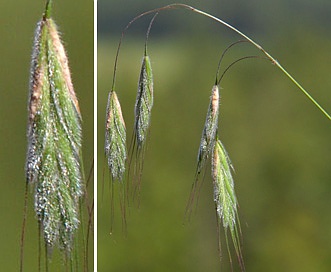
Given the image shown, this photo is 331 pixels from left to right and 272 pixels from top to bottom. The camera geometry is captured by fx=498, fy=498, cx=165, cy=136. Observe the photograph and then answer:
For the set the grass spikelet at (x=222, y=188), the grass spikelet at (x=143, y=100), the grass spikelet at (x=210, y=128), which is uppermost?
the grass spikelet at (x=143, y=100)

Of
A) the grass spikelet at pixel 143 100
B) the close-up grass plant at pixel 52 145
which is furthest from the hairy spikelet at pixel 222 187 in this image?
the close-up grass plant at pixel 52 145

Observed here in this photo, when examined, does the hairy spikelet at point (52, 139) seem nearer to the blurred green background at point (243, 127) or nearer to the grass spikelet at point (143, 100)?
the grass spikelet at point (143, 100)

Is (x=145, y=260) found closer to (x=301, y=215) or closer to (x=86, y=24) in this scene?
(x=301, y=215)

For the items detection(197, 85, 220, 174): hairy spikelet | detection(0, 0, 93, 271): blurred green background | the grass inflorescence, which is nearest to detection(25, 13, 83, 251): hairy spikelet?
the grass inflorescence

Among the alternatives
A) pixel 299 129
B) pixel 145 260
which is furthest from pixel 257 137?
pixel 145 260

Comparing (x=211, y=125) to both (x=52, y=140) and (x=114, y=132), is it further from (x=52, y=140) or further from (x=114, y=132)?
(x=52, y=140)
